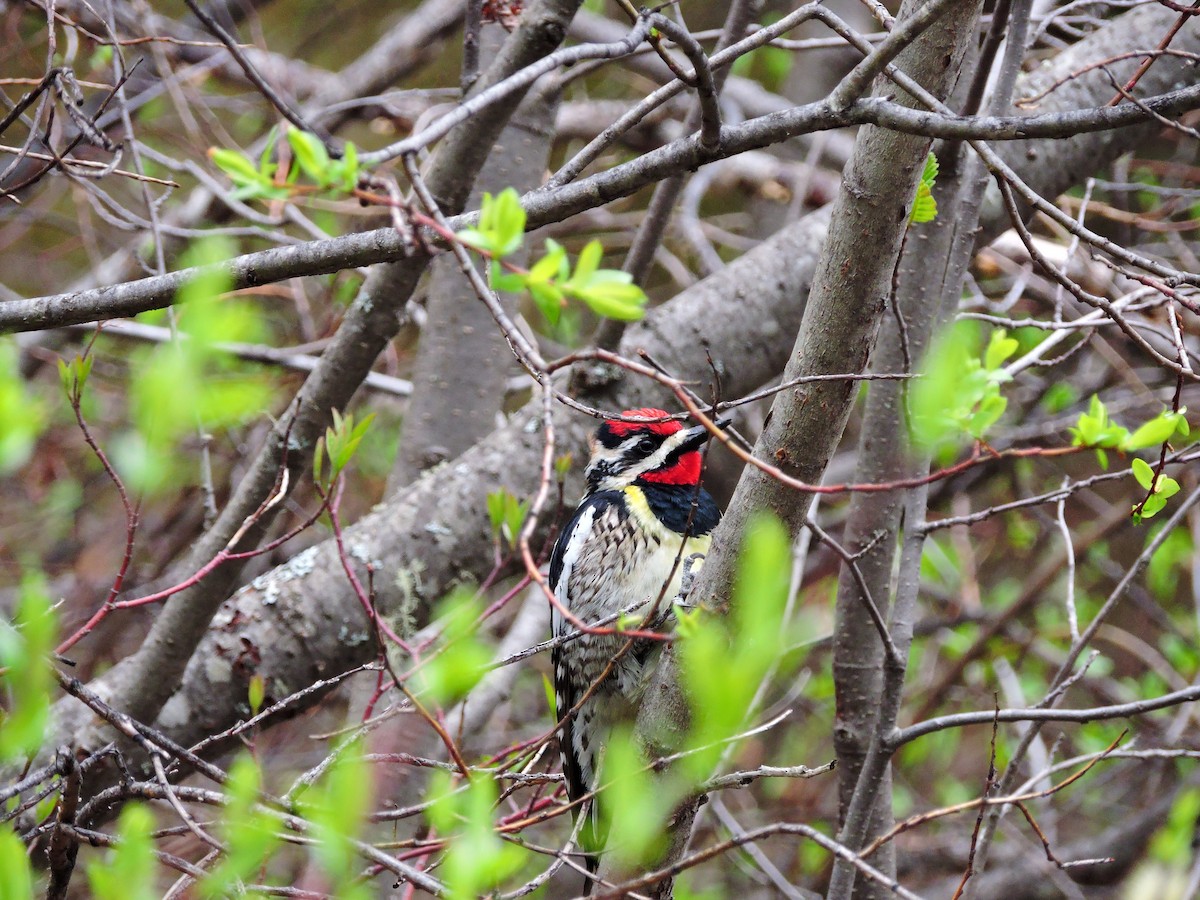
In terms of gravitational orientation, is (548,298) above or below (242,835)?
above

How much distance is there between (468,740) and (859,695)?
2.05 metres

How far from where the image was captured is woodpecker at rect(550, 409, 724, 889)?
2891 millimetres

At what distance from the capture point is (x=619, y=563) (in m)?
2.97

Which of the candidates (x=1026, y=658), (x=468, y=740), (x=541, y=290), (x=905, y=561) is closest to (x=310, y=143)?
(x=541, y=290)

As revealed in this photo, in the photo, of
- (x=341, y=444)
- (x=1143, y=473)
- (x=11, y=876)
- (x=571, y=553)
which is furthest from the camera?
(x=571, y=553)

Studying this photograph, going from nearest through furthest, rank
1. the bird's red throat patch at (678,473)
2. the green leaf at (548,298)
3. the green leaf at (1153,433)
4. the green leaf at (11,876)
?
1. the green leaf at (11,876)
2. the green leaf at (548,298)
3. the green leaf at (1153,433)
4. the bird's red throat patch at (678,473)

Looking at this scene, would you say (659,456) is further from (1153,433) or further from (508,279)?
(508,279)

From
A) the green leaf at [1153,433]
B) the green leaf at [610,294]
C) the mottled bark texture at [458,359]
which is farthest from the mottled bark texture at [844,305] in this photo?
the mottled bark texture at [458,359]

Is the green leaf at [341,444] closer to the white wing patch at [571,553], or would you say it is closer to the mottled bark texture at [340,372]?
the mottled bark texture at [340,372]

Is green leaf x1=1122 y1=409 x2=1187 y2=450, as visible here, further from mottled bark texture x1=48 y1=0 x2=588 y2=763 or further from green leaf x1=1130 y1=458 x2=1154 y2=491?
mottled bark texture x1=48 y1=0 x2=588 y2=763

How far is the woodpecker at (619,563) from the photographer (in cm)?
289

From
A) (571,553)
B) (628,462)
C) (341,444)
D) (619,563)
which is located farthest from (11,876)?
(628,462)

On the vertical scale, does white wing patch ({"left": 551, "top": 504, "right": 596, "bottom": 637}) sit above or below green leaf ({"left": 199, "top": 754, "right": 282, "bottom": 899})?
below

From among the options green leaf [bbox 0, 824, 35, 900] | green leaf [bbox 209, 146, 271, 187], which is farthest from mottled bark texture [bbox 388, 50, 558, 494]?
green leaf [bbox 0, 824, 35, 900]
